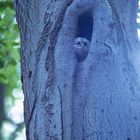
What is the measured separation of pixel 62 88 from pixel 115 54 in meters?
0.25

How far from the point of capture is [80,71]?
173 centimetres

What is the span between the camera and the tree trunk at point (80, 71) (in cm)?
160

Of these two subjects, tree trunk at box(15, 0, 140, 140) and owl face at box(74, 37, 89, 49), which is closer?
tree trunk at box(15, 0, 140, 140)

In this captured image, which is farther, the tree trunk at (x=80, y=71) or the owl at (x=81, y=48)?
the owl at (x=81, y=48)

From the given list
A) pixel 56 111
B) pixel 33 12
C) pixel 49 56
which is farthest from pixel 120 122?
pixel 33 12

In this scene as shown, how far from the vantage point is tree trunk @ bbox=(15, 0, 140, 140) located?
1602 mm

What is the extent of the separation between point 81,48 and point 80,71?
9cm

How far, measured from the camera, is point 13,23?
13.5 feet

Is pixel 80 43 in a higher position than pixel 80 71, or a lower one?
higher

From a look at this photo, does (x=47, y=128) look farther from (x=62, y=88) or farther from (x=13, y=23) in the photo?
(x=13, y=23)

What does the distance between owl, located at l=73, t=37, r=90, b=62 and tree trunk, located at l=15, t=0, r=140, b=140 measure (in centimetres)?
1

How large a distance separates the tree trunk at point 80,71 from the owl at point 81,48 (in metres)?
0.01

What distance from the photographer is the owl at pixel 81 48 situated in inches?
69.2

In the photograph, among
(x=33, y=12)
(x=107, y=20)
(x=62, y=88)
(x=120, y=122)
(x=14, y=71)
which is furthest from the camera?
(x=14, y=71)
